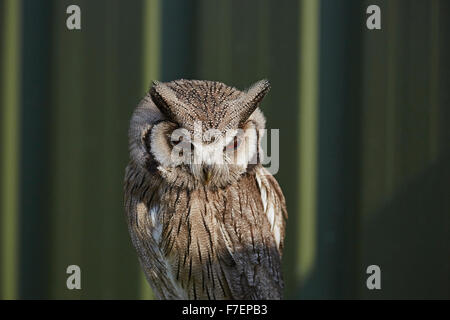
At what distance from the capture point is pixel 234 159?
2.92ft

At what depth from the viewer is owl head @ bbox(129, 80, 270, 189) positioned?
0.81m

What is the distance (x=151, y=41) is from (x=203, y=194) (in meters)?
0.55

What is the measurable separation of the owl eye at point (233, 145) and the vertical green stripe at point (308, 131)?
0.45m

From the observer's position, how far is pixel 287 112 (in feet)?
4.16

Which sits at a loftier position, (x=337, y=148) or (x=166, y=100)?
(x=166, y=100)

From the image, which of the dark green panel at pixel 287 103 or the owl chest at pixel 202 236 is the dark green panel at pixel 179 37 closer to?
the dark green panel at pixel 287 103

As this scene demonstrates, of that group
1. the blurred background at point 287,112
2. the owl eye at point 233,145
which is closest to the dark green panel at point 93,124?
the blurred background at point 287,112

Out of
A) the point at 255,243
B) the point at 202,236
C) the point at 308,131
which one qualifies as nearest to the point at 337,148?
the point at 308,131

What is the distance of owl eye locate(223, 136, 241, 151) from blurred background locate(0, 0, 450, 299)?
0.41m
